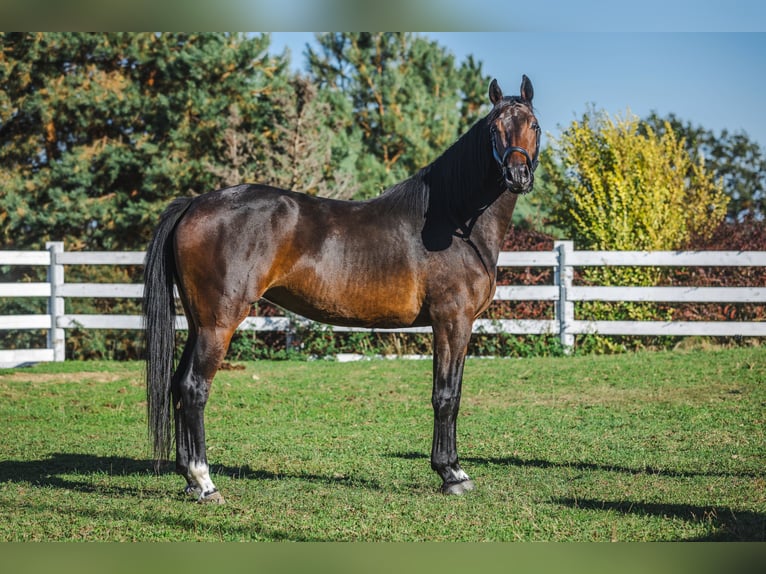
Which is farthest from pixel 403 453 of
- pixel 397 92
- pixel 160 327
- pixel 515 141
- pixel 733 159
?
pixel 733 159

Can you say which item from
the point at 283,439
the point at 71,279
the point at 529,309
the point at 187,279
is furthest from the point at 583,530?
the point at 71,279

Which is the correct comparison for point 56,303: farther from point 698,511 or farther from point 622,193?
point 698,511

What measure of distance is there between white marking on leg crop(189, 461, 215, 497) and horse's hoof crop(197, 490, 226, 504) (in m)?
0.03

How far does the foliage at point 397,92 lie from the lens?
2270cm

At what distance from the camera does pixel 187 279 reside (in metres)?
5.02

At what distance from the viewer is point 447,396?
5.18 metres

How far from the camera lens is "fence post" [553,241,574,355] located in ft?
38.8

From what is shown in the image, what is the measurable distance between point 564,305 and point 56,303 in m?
8.15

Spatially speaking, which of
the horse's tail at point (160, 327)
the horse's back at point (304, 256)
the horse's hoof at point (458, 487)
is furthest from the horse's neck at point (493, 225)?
the horse's tail at point (160, 327)

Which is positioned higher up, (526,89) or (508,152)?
(526,89)

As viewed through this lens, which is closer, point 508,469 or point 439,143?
point 508,469

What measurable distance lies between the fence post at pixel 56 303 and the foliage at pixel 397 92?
35.6ft

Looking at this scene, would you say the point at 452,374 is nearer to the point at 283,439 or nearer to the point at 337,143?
the point at 283,439

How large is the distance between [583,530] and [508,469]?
5.49 ft
